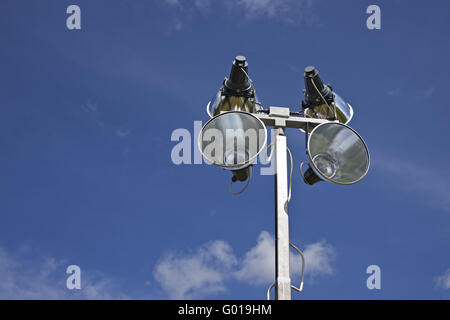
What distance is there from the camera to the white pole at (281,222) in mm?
4090

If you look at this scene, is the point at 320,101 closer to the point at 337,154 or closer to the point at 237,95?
the point at 337,154

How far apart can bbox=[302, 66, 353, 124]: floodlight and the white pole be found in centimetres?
70

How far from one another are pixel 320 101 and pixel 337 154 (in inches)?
27.2

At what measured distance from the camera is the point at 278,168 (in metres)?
4.53

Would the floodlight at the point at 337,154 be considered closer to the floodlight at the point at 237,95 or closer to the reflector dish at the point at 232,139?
the reflector dish at the point at 232,139

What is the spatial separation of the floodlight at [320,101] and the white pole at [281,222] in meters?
0.70

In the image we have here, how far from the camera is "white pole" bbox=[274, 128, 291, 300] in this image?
409 cm

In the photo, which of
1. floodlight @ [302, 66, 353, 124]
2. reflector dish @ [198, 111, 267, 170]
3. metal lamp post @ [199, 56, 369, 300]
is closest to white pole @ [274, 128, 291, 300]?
metal lamp post @ [199, 56, 369, 300]

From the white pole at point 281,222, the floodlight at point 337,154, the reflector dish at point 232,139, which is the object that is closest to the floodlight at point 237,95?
the reflector dish at point 232,139

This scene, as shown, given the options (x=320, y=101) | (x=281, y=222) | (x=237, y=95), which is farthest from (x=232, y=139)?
(x=320, y=101)

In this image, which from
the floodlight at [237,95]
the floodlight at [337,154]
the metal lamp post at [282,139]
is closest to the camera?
the metal lamp post at [282,139]
